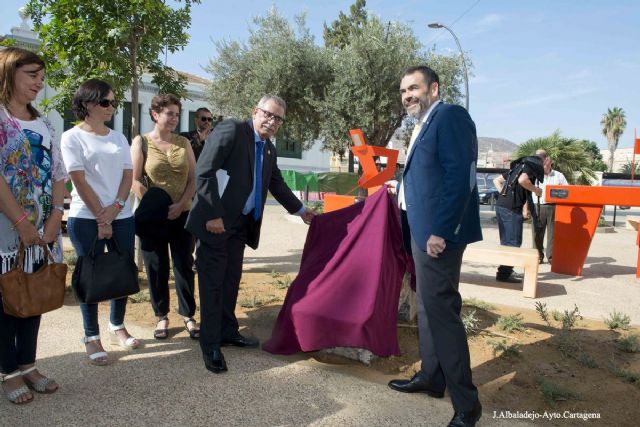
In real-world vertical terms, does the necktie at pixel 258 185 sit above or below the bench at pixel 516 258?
above

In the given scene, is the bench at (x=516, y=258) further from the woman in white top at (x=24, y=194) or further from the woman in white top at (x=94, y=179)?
the woman in white top at (x=24, y=194)

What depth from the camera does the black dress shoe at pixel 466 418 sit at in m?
2.78

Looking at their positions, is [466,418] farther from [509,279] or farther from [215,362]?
[509,279]

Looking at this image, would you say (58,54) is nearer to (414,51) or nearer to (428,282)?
(428,282)

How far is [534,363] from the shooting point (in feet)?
12.8

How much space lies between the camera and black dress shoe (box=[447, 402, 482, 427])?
9.11 feet

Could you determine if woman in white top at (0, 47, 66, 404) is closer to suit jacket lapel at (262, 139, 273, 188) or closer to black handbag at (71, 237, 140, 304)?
black handbag at (71, 237, 140, 304)

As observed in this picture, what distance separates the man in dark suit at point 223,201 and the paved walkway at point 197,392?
Result: 11.2 inches

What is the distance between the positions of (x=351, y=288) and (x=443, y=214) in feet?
3.75

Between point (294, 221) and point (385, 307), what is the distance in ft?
39.6

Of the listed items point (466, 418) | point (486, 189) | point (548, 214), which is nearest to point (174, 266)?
point (466, 418)

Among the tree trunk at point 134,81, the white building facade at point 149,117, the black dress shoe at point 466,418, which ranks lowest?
the black dress shoe at point 466,418

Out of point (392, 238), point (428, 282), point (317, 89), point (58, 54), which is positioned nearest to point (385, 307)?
point (392, 238)

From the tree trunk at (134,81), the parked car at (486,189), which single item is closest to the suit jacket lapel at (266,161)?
the tree trunk at (134,81)
